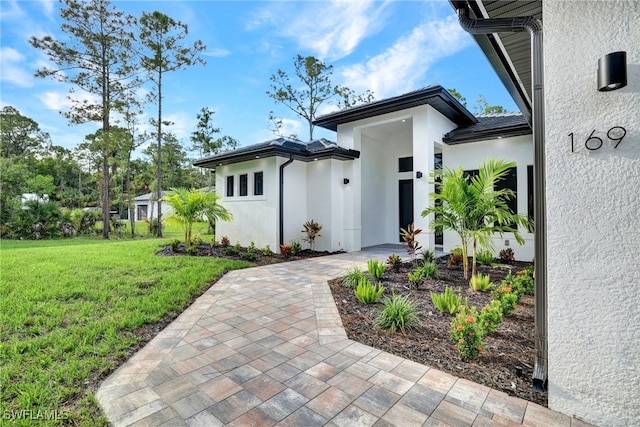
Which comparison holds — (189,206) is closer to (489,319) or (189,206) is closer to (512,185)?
(489,319)

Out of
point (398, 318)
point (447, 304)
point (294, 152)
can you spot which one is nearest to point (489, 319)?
point (447, 304)

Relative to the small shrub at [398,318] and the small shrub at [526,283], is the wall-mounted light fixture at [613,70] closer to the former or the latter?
the small shrub at [398,318]

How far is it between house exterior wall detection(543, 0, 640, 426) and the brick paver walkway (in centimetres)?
35

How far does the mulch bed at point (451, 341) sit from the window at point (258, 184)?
6.36 meters

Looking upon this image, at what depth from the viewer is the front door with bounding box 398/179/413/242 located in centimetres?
1269

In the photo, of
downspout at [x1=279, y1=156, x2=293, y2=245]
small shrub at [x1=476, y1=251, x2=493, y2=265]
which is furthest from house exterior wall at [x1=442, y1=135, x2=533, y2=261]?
downspout at [x1=279, y1=156, x2=293, y2=245]

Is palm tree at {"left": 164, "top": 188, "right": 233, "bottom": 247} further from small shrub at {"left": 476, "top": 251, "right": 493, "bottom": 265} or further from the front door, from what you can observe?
small shrub at {"left": 476, "top": 251, "right": 493, "bottom": 265}

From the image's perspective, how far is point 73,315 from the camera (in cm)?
438

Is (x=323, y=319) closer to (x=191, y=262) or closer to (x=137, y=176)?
(x=191, y=262)

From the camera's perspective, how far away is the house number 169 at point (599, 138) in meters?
2.06

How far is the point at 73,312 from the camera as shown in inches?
178

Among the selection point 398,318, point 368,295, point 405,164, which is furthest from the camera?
point 405,164

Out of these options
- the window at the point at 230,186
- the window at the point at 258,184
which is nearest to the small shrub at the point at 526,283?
the window at the point at 258,184

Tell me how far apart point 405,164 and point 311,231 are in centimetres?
530
